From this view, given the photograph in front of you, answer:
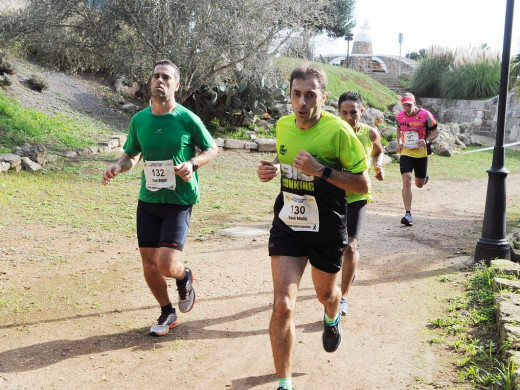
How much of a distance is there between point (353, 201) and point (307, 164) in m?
1.66

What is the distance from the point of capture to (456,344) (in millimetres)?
4324

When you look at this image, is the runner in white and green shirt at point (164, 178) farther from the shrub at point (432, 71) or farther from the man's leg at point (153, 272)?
the shrub at point (432, 71)

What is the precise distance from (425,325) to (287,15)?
37.2 ft

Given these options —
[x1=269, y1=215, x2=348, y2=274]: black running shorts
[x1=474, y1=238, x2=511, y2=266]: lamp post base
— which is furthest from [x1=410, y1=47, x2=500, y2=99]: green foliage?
[x1=269, y1=215, x2=348, y2=274]: black running shorts

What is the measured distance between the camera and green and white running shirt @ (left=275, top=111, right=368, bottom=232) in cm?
352

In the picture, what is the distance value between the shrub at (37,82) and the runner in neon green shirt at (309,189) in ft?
47.7

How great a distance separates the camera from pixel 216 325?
4809 mm

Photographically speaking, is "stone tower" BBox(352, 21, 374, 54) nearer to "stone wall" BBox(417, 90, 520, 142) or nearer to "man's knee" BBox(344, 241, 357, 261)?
"stone wall" BBox(417, 90, 520, 142)

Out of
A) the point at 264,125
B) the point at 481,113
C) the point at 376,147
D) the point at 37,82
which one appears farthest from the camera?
the point at 481,113

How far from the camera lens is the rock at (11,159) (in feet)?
35.8

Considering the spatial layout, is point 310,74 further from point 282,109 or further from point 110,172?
point 282,109

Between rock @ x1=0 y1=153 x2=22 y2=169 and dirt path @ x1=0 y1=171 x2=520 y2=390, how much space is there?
3686 millimetres

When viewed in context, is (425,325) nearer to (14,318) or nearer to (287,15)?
(14,318)

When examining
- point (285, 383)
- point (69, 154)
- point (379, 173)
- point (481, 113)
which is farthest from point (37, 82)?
point (481, 113)
